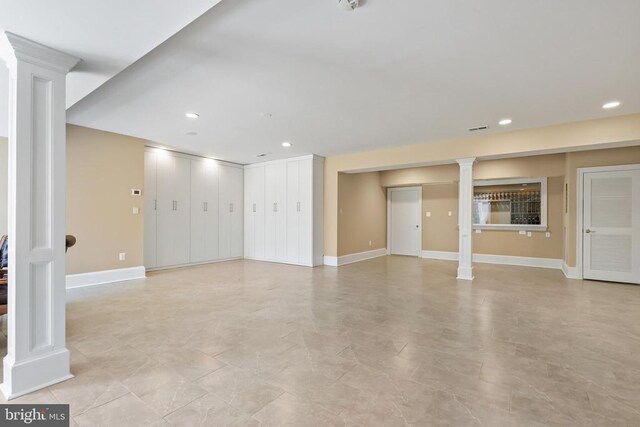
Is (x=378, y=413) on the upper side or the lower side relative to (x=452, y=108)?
lower

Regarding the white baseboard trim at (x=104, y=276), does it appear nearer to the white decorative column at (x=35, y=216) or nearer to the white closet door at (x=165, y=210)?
the white closet door at (x=165, y=210)

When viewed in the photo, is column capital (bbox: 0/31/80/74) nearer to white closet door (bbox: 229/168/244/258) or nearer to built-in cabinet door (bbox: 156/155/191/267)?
built-in cabinet door (bbox: 156/155/191/267)

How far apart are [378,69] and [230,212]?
19.9ft

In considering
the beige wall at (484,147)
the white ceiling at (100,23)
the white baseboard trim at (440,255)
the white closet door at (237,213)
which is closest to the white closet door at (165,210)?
the white closet door at (237,213)

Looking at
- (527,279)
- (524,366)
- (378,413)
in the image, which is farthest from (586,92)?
(378,413)

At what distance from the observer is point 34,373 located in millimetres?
2086

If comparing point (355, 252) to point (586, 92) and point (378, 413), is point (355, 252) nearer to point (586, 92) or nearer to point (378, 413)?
point (586, 92)

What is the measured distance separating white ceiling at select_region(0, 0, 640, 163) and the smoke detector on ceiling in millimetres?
80

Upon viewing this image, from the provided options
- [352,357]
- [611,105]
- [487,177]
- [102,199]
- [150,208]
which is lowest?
[352,357]

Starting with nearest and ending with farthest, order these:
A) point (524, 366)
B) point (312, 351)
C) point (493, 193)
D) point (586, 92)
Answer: point (524, 366) < point (312, 351) < point (586, 92) < point (493, 193)

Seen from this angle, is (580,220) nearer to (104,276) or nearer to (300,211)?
(300,211)

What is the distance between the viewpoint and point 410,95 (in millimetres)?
3561

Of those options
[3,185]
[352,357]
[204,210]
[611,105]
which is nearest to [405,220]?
[611,105]

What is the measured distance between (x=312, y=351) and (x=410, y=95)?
10.0ft
